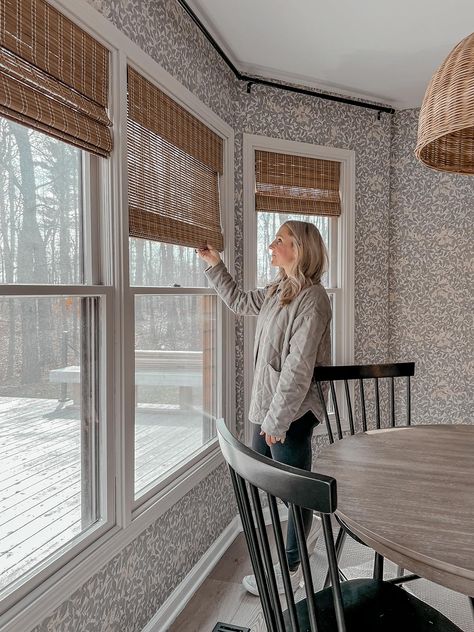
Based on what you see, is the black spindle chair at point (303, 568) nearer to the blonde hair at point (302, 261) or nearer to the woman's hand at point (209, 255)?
the blonde hair at point (302, 261)

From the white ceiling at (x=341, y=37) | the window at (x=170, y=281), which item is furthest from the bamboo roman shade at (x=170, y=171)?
the white ceiling at (x=341, y=37)

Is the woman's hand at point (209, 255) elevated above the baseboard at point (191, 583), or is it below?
above

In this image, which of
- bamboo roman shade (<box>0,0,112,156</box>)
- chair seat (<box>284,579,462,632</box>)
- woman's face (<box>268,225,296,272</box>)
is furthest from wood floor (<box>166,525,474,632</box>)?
bamboo roman shade (<box>0,0,112,156</box>)

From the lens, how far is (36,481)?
1460mm

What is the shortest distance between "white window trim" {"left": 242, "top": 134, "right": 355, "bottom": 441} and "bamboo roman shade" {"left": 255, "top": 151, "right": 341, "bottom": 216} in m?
0.04

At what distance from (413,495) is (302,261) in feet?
4.09

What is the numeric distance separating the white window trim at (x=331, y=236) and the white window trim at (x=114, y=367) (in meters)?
0.89

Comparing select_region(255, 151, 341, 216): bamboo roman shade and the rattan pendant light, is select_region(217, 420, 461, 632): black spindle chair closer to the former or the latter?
the rattan pendant light

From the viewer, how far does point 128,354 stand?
183 centimetres

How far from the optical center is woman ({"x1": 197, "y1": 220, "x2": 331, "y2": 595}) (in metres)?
2.17

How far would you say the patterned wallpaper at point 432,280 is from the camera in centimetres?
330

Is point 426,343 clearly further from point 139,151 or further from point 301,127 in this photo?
point 139,151

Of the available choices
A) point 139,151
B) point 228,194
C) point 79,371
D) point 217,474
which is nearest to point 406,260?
point 228,194

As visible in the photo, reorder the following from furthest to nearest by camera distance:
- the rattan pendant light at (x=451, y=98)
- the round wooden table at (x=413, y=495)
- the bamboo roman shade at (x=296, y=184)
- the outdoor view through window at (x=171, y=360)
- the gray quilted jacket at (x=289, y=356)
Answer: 1. the bamboo roman shade at (x=296, y=184)
2. the gray quilted jacket at (x=289, y=356)
3. the outdoor view through window at (x=171, y=360)
4. the rattan pendant light at (x=451, y=98)
5. the round wooden table at (x=413, y=495)
